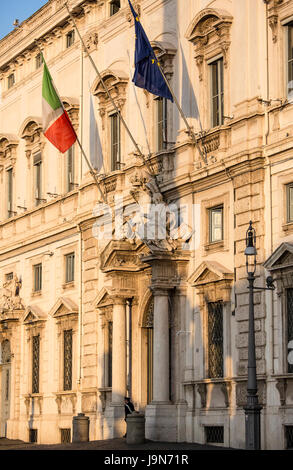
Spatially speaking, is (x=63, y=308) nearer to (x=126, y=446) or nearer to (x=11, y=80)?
(x=126, y=446)

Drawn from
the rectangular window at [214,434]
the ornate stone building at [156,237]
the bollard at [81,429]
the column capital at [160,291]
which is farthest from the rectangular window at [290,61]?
the bollard at [81,429]

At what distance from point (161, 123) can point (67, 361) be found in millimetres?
11776

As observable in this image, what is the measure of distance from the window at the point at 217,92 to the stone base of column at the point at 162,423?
9809mm

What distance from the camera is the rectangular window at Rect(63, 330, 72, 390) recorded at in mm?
51406

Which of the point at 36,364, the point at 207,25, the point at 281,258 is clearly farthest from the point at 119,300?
the point at 207,25

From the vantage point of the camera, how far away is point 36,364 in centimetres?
5491

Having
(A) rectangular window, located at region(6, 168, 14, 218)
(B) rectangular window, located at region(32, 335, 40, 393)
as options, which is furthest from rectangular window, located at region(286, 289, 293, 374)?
(A) rectangular window, located at region(6, 168, 14, 218)

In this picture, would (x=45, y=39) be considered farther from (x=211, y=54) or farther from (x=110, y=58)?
(x=211, y=54)

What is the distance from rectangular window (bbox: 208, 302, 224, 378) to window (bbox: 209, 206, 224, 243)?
2.22 m

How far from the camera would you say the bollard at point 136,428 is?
1606 inches

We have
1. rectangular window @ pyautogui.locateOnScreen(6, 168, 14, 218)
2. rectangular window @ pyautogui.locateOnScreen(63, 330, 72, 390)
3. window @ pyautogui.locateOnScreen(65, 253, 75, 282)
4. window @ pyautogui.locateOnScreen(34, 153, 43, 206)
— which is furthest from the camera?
rectangular window @ pyautogui.locateOnScreen(6, 168, 14, 218)

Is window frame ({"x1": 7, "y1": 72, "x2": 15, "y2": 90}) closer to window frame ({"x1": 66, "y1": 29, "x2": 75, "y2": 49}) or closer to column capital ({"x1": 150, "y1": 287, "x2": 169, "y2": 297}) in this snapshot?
window frame ({"x1": 66, "y1": 29, "x2": 75, "y2": 49})

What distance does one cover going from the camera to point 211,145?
1649 inches

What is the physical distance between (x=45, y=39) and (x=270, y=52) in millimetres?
19756
